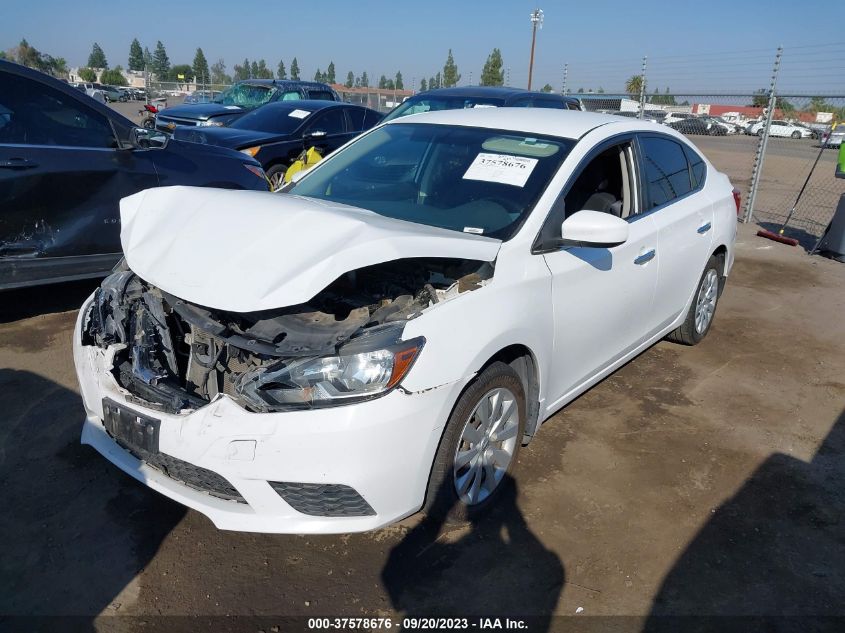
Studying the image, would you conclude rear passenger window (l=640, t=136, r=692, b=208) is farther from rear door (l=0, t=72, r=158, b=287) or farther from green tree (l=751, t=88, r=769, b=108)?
green tree (l=751, t=88, r=769, b=108)

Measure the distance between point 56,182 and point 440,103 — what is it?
18.3 feet

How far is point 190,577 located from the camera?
2594mm

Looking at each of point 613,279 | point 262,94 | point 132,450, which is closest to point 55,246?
point 132,450

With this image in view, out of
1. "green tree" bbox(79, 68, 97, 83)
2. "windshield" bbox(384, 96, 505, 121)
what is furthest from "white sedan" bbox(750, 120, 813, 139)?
"green tree" bbox(79, 68, 97, 83)

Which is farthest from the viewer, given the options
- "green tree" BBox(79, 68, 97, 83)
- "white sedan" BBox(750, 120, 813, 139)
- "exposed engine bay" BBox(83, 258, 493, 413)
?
"green tree" BBox(79, 68, 97, 83)

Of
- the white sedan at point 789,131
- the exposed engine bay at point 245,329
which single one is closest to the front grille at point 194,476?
the exposed engine bay at point 245,329

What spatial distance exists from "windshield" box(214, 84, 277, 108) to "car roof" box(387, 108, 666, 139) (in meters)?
12.2

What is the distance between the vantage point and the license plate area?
250 cm

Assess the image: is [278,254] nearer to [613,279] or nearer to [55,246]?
[613,279]

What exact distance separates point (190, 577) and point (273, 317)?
108cm

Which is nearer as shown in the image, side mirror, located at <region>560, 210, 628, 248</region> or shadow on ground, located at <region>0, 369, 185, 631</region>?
shadow on ground, located at <region>0, 369, 185, 631</region>

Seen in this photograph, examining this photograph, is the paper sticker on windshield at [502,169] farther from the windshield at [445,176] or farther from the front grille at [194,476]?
the front grille at [194,476]

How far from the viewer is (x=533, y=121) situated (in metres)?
3.68

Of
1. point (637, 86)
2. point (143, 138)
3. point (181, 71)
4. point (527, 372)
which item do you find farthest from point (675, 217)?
point (181, 71)
